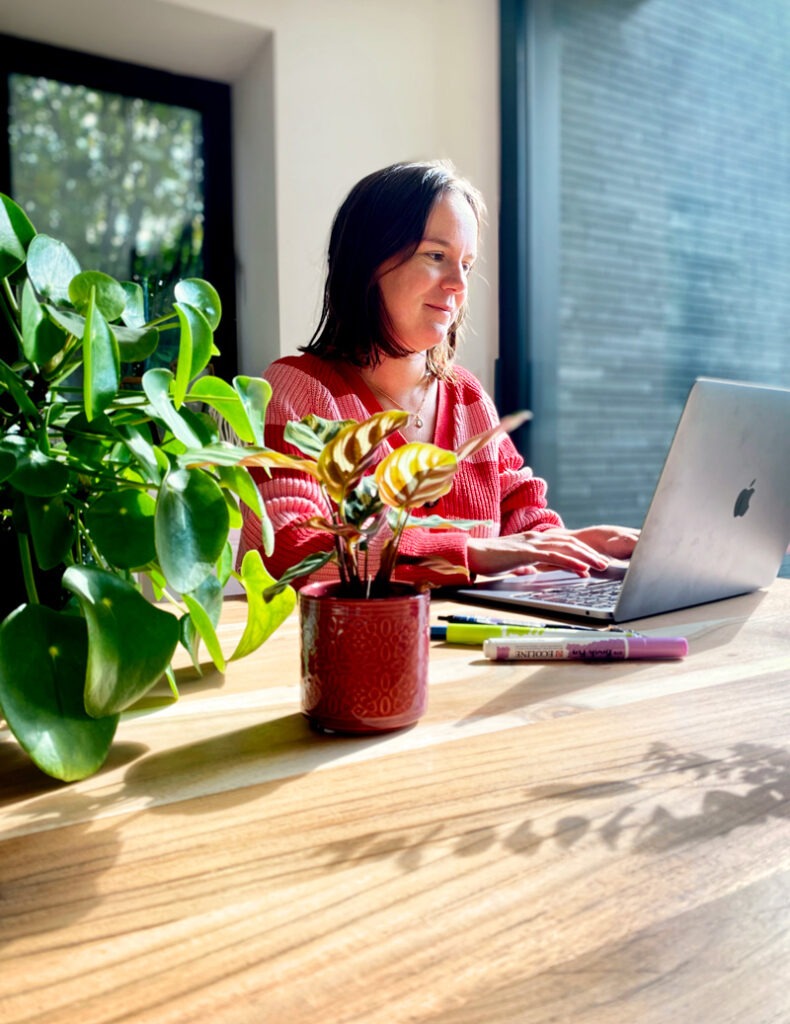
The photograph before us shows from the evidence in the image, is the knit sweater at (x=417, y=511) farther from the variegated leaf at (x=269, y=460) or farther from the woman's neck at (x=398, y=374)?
the variegated leaf at (x=269, y=460)

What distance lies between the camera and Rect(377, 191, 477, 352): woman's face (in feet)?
4.95

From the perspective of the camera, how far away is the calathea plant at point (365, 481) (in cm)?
49

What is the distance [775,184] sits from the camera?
6.93 ft

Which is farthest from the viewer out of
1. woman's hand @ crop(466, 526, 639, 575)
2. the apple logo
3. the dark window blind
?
the dark window blind

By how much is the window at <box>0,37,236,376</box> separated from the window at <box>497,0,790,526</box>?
881 mm

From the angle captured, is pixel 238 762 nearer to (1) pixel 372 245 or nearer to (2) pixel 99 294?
(2) pixel 99 294

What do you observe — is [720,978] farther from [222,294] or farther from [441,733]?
[222,294]

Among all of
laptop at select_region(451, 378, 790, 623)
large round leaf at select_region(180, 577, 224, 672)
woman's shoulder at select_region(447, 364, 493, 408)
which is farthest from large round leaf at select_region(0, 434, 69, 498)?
woman's shoulder at select_region(447, 364, 493, 408)

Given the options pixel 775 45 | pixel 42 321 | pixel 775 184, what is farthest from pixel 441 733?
pixel 775 45

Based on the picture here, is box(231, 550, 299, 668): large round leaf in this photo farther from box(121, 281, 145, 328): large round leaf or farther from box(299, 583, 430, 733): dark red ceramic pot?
box(121, 281, 145, 328): large round leaf

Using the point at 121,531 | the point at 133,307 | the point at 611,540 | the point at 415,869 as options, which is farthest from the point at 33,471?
the point at 611,540

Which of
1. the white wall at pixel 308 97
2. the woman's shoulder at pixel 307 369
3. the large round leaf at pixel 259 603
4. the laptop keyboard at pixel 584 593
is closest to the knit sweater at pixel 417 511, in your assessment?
the woman's shoulder at pixel 307 369

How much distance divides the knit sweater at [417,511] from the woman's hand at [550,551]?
4cm

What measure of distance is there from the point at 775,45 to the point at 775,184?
0.33 m
